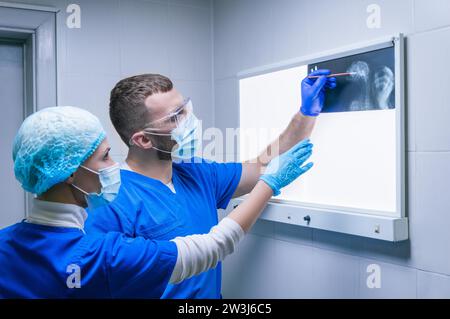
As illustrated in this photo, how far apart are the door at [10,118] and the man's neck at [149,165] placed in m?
0.83

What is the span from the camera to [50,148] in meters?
1.00

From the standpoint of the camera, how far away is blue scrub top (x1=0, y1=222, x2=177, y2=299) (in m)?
0.96

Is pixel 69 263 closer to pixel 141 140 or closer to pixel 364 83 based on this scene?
pixel 141 140

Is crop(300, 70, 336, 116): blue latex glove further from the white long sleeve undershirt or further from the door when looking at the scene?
the door

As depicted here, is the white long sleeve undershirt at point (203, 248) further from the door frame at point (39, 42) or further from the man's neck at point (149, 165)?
the door frame at point (39, 42)

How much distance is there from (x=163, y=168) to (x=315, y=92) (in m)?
0.53

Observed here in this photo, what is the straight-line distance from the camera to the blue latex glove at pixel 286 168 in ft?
4.37

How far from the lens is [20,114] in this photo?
200 centimetres

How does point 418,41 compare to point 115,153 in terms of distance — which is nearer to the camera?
point 418,41

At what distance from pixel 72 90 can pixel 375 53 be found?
1.21m

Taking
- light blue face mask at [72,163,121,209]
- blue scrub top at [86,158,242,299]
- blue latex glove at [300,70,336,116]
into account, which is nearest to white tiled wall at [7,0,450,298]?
blue latex glove at [300,70,336,116]
